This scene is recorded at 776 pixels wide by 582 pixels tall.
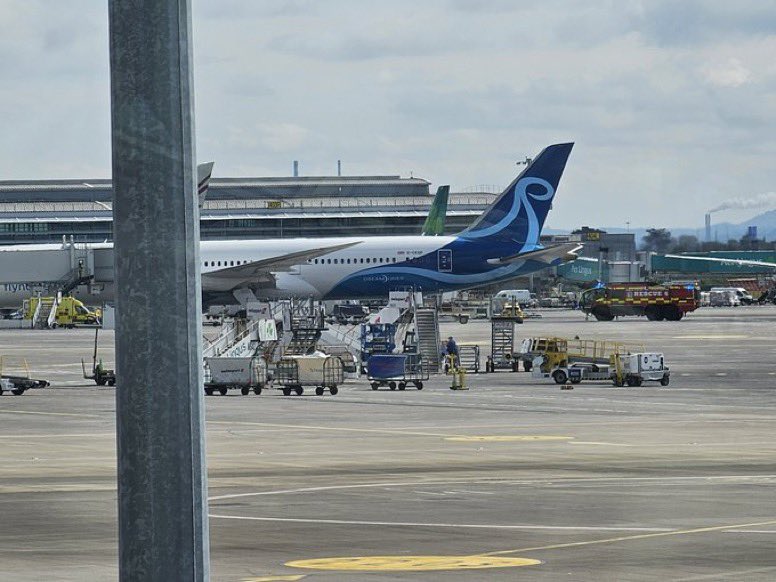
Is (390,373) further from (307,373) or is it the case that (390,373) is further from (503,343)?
(503,343)

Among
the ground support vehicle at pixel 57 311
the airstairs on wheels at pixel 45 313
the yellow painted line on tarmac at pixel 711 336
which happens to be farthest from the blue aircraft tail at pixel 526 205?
the airstairs on wheels at pixel 45 313

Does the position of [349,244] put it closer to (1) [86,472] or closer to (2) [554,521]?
(1) [86,472]

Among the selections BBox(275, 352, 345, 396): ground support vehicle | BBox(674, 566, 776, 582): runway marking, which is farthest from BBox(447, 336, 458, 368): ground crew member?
BBox(674, 566, 776, 582): runway marking

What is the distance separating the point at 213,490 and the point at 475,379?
3917cm

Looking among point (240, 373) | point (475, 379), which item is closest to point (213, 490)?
point (240, 373)

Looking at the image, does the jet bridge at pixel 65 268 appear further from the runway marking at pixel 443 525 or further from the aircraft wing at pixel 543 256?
the runway marking at pixel 443 525

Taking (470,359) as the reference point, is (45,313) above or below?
above

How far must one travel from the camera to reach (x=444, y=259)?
104000mm

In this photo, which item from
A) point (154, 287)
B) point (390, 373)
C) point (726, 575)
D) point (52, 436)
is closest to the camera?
point (154, 287)

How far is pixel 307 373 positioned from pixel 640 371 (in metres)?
13.2

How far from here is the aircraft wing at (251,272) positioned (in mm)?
100562

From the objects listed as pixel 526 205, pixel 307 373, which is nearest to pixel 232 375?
pixel 307 373

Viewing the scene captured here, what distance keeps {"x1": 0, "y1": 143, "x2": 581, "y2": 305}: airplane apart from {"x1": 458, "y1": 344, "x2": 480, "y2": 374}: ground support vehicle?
93.9 feet

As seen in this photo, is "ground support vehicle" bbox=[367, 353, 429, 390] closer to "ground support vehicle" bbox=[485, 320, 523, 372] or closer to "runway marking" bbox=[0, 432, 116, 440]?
"ground support vehicle" bbox=[485, 320, 523, 372]
